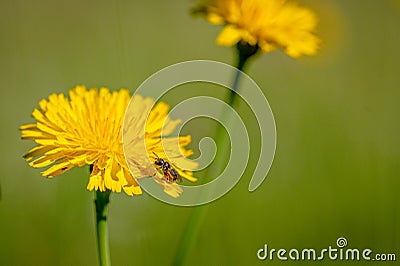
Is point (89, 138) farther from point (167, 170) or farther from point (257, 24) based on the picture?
point (257, 24)

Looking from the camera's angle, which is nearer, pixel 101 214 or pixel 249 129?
pixel 101 214

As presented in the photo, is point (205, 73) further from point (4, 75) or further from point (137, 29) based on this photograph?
point (4, 75)

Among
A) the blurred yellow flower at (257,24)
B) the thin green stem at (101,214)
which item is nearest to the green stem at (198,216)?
the blurred yellow flower at (257,24)

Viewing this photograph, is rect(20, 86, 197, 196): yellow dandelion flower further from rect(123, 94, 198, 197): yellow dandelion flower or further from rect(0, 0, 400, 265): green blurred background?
rect(0, 0, 400, 265): green blurred background

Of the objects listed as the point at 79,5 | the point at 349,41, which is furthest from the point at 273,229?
the point at 79,5
